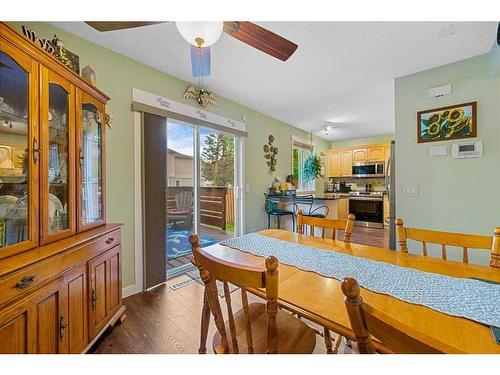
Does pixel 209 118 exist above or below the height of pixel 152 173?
above

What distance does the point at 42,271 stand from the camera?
3.43 ft

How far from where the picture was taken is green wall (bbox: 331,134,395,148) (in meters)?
5.61

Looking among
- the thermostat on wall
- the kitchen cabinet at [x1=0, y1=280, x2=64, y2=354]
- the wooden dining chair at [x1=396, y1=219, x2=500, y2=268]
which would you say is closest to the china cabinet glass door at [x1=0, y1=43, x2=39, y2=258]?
the kitchen cabinet at [x1=0, y1=280, x2=64, y2=354]

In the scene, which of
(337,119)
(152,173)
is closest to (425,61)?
(337,119)

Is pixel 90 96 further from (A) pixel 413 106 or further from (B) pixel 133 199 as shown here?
(A) pixel 413 106

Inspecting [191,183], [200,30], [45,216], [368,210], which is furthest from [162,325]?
[368,210]

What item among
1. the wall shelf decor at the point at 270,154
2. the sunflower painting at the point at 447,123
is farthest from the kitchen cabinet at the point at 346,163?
the sunflower painting at the point at 447,123

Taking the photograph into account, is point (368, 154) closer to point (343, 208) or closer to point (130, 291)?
point (343, 208)

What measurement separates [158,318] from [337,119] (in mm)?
4354

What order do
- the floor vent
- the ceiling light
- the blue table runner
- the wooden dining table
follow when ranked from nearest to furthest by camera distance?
the wooden dining table
the blue table runner
the ceiling light
the floor vent

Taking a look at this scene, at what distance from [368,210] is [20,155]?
5991 mm

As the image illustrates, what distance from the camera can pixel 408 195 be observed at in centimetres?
257

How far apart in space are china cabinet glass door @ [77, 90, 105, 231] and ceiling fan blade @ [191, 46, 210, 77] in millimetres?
842

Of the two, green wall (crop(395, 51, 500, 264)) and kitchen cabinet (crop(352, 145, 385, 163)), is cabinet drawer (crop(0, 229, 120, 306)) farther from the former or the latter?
kitchen cabinet (crop(352, 145, 385, 163))
